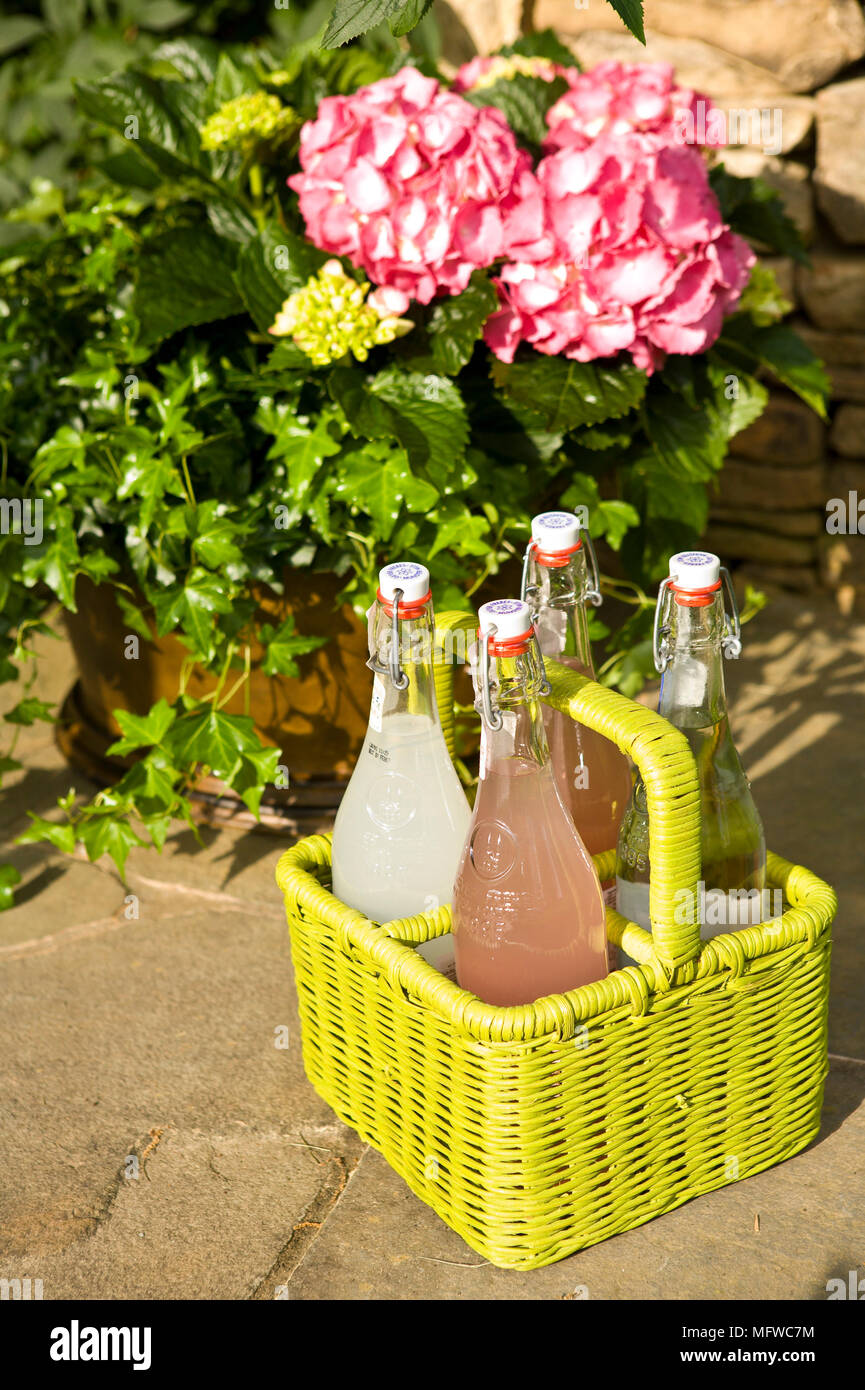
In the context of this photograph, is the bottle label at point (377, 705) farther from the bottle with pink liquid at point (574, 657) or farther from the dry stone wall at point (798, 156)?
the dry stone wall at point (798, 156)

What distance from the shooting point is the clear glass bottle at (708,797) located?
1.13 meters

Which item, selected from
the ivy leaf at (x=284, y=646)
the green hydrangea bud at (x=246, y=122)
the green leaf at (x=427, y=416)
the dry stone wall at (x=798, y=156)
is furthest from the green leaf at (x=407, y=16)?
the dry stone wall at (x=798, y=156)

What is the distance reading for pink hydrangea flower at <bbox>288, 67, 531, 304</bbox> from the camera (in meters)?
1.69

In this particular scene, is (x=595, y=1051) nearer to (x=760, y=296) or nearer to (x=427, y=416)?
(x=427, y=416)

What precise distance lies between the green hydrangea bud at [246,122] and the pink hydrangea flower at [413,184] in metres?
0.10

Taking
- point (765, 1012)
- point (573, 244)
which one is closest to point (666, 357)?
point (573, 244)

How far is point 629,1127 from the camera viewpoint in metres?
1.17

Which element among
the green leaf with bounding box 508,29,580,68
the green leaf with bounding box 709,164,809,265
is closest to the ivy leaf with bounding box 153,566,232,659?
the green leaf with bounding box 709,164,809,265

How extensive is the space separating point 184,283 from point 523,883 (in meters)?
1.06

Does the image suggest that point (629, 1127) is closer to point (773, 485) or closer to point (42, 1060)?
point (42, 1060)

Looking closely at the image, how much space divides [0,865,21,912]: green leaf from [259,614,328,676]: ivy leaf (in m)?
0.46

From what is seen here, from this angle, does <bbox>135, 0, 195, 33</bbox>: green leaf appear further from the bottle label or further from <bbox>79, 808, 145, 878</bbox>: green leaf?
the bottle label

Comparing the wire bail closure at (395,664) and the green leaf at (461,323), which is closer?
the wire bail closure at (395,664)

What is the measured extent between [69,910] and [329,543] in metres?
0.60
